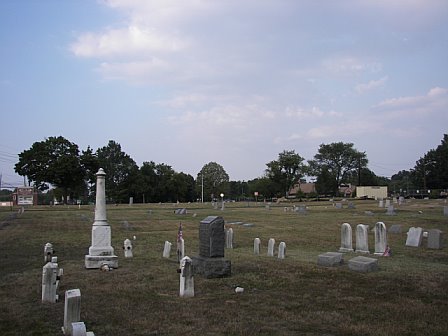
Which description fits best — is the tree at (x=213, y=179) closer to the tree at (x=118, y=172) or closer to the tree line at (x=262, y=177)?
the tree line at (x=262, y=177)

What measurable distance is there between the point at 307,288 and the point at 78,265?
7206mm

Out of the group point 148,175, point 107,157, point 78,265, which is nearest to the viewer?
point 78,265

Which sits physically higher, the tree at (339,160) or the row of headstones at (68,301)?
the tree at (339,160)

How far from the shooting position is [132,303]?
8.39 metres

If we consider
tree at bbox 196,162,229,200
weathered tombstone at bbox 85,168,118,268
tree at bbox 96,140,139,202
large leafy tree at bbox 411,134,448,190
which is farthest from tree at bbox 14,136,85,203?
large leafy tree at bbox 411,134,448,190

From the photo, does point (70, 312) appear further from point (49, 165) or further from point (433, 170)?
point (433, 170)

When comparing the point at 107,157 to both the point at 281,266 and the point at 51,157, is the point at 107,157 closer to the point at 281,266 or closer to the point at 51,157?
the point at 51,157

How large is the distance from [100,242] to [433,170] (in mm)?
112792

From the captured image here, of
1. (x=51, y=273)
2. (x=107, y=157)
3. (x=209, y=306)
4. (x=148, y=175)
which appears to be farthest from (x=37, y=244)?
(x=107, y=157)

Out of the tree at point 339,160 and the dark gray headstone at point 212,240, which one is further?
the tree at point 339,160

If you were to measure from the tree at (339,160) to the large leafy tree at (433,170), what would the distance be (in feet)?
58.5

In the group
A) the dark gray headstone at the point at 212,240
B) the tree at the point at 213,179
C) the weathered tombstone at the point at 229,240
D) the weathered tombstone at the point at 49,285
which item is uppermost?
the tree at the point at 213,179

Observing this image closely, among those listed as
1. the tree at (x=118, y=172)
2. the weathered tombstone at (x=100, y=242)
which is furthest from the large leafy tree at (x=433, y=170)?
the weathered tombstone at (x=100, y=242)

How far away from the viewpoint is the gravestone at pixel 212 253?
1080 cm
